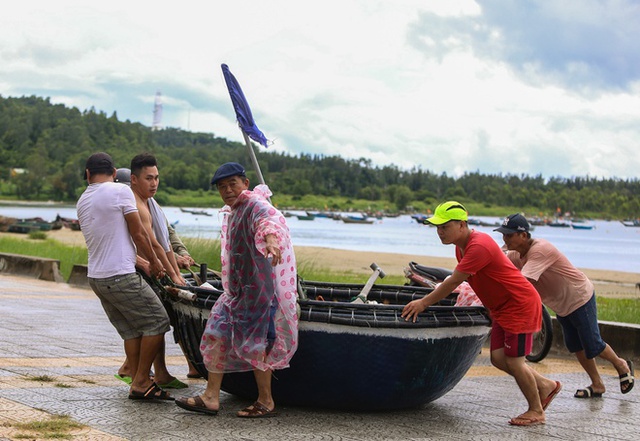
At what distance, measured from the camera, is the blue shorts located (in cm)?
782

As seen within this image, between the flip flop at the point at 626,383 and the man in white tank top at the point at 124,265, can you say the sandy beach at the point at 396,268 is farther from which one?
the man in white tank top at the point at 124,265

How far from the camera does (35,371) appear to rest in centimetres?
681

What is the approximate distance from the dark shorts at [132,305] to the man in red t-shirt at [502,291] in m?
2.01

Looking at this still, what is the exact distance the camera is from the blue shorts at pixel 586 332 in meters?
7.82

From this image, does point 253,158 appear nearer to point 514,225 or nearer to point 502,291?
point 502,291

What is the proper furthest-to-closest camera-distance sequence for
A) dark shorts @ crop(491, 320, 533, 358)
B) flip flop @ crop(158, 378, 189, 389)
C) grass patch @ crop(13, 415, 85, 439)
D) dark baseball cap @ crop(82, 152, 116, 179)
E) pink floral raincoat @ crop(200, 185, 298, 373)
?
flip flop @ crop(158, 378, 189, 389), dark baseball cap @ crop(82, 152, 116, 179), dark shorts @ crop(491, 320, 533, 358), pink floral raincoat @ crop(200, 185, 298, 373), grass patch @ crop(13, 415, 85, 439)

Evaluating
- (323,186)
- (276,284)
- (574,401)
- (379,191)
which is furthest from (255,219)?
(379,191)

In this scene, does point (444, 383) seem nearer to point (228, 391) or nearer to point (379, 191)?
point (228, 391)

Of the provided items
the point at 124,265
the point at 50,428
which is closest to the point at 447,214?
the point at 124,265

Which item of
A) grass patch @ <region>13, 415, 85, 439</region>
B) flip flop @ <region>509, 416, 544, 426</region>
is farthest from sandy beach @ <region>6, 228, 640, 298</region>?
grass patch @ <region>13, 415, 85, 439</region>

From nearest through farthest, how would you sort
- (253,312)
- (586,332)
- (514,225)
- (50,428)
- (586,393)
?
(50,428), (253,312), (514,225), (586,393), (586,332)

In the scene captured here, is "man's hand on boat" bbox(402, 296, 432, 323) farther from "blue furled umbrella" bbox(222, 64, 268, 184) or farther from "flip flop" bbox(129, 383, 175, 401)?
"blue furled umbrella" bbox(222, 64, 268, 184)

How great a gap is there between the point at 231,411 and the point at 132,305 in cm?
100

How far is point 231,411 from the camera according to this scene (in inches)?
239
